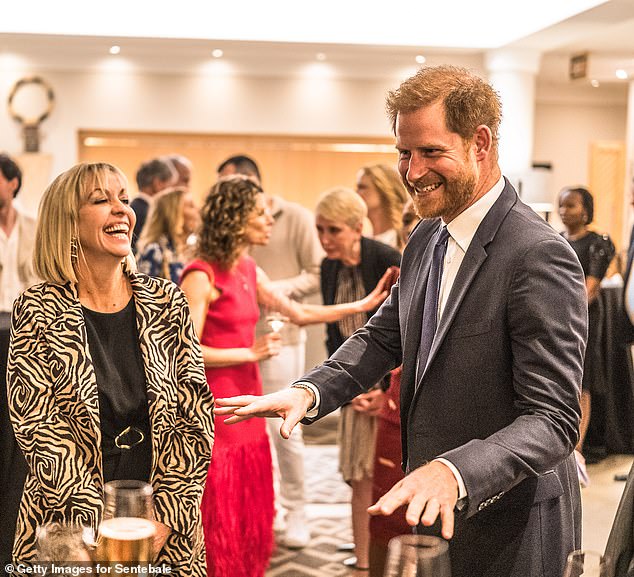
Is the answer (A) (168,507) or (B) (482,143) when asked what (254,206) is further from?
(B) (482,143)

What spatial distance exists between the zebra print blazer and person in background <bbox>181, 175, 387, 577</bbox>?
0.73 metres

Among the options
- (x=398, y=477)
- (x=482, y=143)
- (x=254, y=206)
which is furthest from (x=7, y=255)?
(x=482, y=143)

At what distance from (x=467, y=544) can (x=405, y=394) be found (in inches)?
12.0

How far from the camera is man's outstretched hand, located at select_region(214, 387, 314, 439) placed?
1.66m

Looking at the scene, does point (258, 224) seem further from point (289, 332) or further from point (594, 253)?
point (594, 253)

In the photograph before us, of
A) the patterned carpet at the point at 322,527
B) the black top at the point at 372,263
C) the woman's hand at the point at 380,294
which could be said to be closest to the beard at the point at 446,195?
the woman's hand at the point at 380,294

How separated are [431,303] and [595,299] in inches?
163

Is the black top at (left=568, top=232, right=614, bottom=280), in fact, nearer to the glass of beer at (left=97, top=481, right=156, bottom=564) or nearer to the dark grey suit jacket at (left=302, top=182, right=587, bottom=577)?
the dark grey suit jacket at (left=302, top=182, right=587, bottom=577)

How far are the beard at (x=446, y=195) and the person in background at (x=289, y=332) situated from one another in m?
2.39

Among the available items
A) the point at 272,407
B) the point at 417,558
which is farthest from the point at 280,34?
the point at 417,558

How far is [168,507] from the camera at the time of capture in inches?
90.9

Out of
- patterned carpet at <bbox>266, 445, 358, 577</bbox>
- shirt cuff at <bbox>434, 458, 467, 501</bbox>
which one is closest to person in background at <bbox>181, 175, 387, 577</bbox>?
patterned carpet at <bbox>266, 445, 358, 577</bbox>

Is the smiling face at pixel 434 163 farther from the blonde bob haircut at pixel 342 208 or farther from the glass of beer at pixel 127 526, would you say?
the blonde bob haircut at pixel 342 208

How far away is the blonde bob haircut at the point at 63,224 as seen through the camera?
2334 mm
